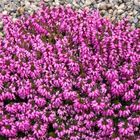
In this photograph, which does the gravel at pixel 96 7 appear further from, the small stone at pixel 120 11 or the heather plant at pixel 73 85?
the heather plant at pixel 73 85

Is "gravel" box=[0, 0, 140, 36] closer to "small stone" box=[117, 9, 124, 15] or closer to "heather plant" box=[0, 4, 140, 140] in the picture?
"small stone" box=[117, 9, 124, 15]

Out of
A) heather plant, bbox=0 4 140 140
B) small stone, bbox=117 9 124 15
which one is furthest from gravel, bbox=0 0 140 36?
heather plant, bbox=0 4 140 140

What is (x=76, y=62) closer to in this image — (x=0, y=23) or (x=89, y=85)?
(x=89, y=85)

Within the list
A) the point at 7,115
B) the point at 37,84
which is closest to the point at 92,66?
the point at 37,84

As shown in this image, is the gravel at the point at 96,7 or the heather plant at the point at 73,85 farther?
the gravel at the point at 96,7

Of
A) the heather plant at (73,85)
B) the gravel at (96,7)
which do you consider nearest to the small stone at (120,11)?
the gravel at (96,7)

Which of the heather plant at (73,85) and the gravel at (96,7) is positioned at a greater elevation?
the gravel at (96,7)

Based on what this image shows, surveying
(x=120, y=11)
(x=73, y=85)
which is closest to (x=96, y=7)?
Answer: (x=120, y=11)
